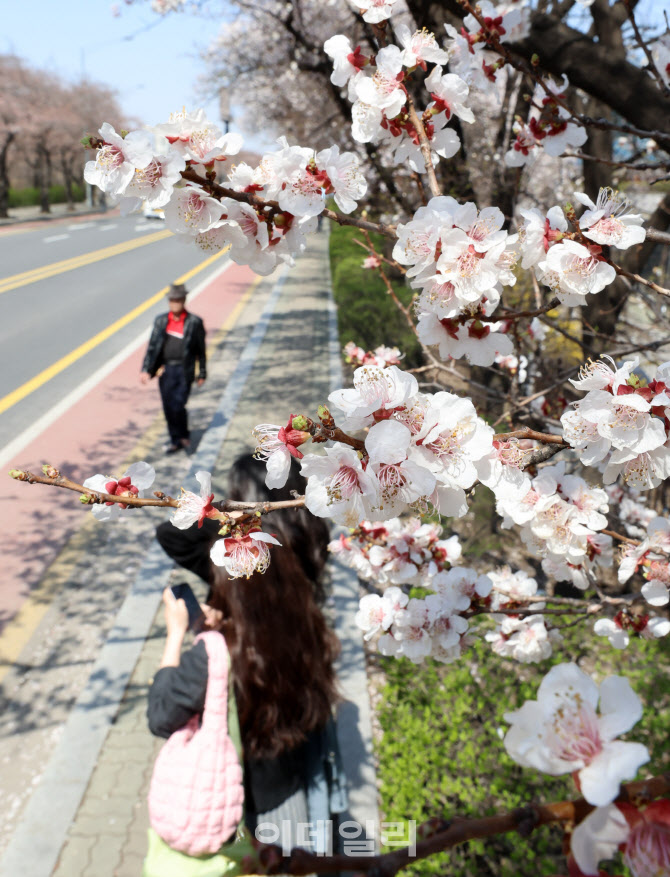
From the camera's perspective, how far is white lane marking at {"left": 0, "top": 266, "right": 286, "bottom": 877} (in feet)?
8.79

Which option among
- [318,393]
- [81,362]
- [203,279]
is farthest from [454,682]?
[203,279]

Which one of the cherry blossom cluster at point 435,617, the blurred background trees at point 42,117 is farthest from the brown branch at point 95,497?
the blurred background trees at point 42,117

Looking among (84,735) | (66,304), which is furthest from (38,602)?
(66,304)

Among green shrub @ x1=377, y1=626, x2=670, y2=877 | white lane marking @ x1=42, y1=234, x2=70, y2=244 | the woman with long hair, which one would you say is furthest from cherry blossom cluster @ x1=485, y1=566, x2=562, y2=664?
white lane marking @ x1=42, y1=234, x2=70, y2=244

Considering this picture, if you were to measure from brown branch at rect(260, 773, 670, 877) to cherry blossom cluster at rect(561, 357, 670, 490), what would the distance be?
61 cm

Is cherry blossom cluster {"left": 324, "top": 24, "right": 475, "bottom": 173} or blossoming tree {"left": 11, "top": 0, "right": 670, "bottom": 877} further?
cherry blossom cluster {"left": 324, "top": 24, "right": 475, "bottom": 173}

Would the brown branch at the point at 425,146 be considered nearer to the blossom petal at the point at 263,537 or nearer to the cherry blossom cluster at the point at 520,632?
the blossom petal at the point at 263,537

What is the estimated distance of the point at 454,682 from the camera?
2830 millimetres

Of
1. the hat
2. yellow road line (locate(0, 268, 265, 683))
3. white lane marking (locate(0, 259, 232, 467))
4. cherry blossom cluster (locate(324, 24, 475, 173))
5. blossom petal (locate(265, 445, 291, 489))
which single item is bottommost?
yellow road line (locate(0, 268, 265, 683))

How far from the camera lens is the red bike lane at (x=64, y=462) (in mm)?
4703

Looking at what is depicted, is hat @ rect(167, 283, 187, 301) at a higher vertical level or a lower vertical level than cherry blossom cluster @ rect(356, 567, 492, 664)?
higher

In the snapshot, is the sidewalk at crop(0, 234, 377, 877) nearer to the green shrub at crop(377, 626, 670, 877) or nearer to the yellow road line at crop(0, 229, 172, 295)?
the green shrub at crop(377, 626, 670, 877)

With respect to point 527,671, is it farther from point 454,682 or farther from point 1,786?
point 1,786

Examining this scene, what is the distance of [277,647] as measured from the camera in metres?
2.03
